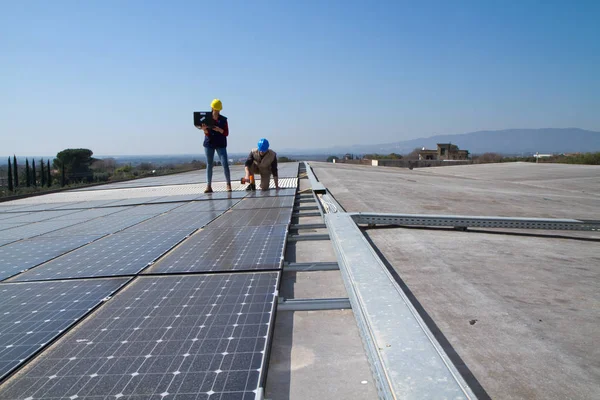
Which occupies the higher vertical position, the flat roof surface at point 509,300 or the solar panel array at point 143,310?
the solar panel array at point 143,310

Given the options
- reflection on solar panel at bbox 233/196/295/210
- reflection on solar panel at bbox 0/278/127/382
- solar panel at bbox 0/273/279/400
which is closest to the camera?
solar panel at bbox 0/273/279/400

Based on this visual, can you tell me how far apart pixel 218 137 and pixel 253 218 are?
361 centimetres

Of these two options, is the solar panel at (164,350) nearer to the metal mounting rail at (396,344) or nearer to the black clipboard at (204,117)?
the metal mounting rail at (396,344)

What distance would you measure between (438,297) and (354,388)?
1.51 meters

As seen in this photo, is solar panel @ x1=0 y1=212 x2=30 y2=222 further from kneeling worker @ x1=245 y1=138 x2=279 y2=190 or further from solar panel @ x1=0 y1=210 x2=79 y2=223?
kneeling worker @ x1=245 y1=138 x2=279 y2=190

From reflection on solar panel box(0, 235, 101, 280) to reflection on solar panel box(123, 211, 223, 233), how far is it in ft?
1.97

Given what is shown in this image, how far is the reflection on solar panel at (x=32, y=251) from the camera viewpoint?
11.3 feet

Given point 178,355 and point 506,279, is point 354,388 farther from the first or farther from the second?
point 506,279

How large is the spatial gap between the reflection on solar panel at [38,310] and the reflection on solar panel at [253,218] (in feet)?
6.64

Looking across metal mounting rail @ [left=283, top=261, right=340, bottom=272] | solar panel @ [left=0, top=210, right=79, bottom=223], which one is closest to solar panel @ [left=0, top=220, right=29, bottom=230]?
solar panel @ [left=0, top=210, right=79, bottom=223]

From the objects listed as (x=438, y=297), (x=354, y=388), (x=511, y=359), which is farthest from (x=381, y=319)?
(x=438, y=297)

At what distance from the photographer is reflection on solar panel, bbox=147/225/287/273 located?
3131 mm

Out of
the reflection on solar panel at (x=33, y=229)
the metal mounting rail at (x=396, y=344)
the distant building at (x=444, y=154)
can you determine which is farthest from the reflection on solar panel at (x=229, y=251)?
the distant building at (x=444, y=154)

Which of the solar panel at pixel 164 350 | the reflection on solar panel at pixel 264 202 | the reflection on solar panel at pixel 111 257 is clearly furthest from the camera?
the reflection on solar panel at pixel 264 202
